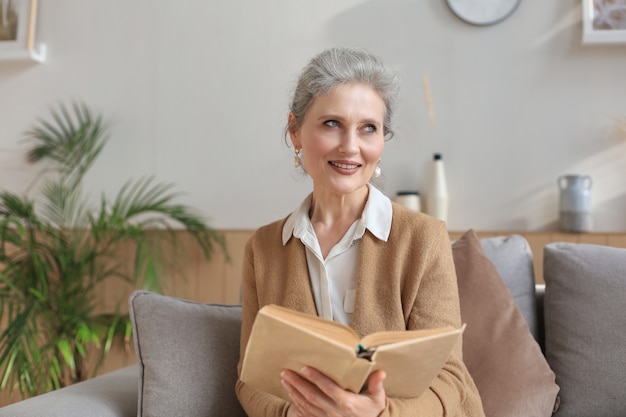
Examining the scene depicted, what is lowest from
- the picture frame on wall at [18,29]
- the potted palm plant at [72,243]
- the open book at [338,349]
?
the potted palm plant at [72,243]

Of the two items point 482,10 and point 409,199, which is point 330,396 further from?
point 482,10

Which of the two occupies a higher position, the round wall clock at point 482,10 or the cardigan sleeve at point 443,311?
the round wall clock at point 482,10

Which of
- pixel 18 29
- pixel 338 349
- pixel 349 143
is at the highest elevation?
pixel 18 29

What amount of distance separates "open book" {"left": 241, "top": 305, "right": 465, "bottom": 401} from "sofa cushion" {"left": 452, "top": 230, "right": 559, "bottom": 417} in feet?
2.08

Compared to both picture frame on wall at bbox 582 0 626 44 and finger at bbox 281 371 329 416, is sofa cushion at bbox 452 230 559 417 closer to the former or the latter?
finger at bbox 281 371 329 416

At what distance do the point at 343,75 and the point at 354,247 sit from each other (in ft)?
1.35

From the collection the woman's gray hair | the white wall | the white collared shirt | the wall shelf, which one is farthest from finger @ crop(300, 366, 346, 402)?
the wall shelf

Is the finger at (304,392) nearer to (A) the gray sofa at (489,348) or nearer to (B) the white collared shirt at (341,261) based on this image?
Answer: (B) the white collared shirt at (341,261)

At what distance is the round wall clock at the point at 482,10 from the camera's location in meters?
3.21

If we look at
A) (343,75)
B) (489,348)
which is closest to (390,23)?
(343,75)

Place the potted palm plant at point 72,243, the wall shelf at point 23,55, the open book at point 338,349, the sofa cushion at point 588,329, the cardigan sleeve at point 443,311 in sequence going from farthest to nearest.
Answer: the wall shelf at point 23,55
the potted palm plant at point 72,243
the sofa cushion at point 588,329
the cardigan sleeve at point 443,311
the open book at point 338,349

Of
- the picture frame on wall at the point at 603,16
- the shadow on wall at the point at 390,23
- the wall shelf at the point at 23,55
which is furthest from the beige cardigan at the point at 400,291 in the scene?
the wall shelf at the point at 23,55

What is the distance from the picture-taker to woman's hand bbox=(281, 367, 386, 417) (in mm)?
1249

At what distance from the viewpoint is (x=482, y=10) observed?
3230 mm
